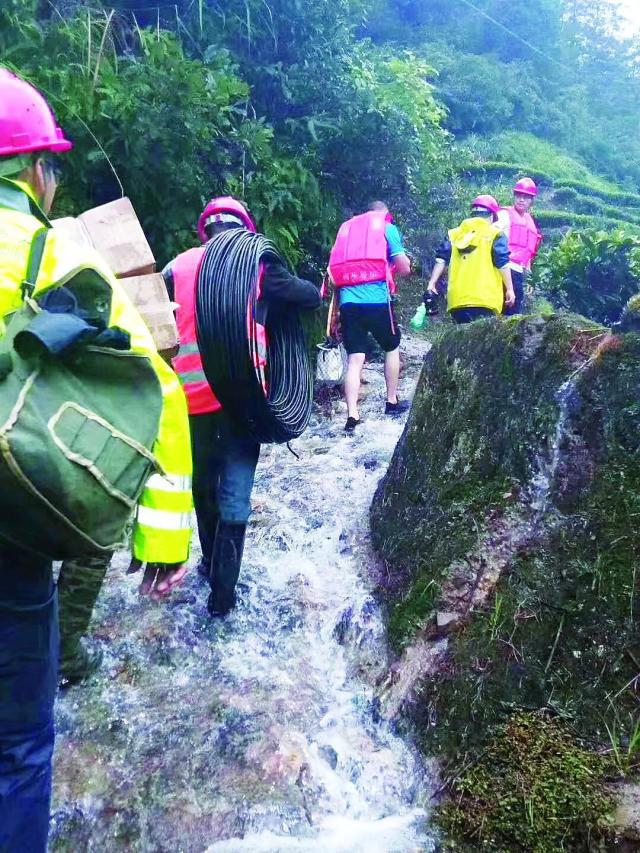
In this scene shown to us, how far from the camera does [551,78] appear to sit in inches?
1459

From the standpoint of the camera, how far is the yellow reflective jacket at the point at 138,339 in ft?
5.51

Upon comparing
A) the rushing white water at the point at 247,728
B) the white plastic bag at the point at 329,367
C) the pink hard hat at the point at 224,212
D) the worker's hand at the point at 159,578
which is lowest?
the white plastic bag at the point at 329,367

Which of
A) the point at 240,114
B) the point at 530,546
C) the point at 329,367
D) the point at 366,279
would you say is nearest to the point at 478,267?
the point at 366,279

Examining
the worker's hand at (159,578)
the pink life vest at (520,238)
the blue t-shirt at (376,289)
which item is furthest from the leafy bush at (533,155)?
the worker's hand at (159,578)

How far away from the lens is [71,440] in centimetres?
150

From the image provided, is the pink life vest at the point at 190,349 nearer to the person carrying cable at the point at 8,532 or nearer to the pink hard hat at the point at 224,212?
the pink hard hat at the point at 224,212

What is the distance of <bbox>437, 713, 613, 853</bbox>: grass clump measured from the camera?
93.2 inches

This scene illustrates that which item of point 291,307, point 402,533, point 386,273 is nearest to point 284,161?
point 386,273

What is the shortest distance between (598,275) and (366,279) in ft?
13.4

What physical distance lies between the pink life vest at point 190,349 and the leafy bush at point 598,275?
21.4 ft

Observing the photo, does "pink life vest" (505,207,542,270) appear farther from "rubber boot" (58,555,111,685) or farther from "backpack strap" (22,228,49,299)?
"backpack strap" (22,228,49,299)

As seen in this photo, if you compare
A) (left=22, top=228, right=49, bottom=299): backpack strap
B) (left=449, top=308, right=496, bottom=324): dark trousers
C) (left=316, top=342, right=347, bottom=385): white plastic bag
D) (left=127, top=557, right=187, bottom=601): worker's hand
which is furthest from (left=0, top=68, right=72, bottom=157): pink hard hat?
(left=316, top=342, right=347, bottom=385): white plastic bag

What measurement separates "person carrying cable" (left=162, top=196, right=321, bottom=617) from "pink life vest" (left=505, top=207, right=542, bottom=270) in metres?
4.83

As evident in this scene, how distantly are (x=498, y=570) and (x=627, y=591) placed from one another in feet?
2.27
